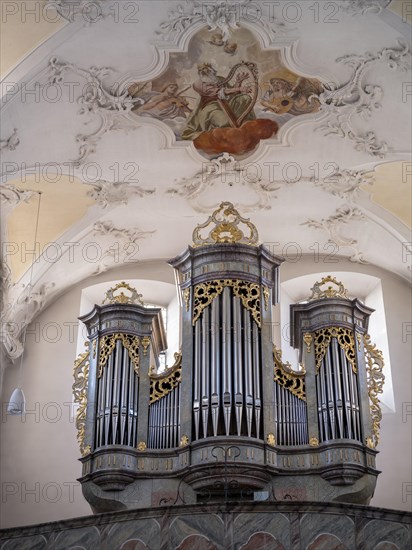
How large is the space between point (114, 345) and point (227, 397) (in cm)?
220

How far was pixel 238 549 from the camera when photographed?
35.7 feet

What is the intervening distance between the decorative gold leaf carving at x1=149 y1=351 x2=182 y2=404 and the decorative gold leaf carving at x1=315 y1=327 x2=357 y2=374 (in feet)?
7.02

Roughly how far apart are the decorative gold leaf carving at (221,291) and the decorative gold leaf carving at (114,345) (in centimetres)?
102

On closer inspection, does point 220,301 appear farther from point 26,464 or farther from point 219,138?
point 26,464

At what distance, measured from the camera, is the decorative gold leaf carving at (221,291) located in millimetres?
14320

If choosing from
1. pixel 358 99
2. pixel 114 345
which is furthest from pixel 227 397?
pixel 358 99

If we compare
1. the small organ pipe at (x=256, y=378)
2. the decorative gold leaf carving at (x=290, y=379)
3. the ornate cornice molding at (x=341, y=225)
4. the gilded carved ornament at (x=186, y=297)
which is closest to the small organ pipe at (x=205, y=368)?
the gilded carved ornament at (x=186, y=297)

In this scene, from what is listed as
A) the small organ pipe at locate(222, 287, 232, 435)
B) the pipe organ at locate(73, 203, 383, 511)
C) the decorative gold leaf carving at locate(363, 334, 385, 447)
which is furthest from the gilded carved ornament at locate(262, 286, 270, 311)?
the decorative gold leaf carving at locate(363, 334, 385, 447)

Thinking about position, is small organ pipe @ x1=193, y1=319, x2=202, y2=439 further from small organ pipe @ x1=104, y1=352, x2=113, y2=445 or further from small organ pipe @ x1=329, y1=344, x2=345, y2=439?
small organ pipe @ x1=329, y1=344, x2=345, y2=439

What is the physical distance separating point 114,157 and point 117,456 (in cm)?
555

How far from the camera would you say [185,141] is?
15977mm

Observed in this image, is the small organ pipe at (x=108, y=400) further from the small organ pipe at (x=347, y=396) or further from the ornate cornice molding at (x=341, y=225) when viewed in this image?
the ornate cornice molding at (x=341, y=225)

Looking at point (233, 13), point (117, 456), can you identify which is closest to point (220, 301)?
point (117, 456)

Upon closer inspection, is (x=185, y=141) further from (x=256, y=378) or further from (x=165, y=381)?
(x=256, y=378)
